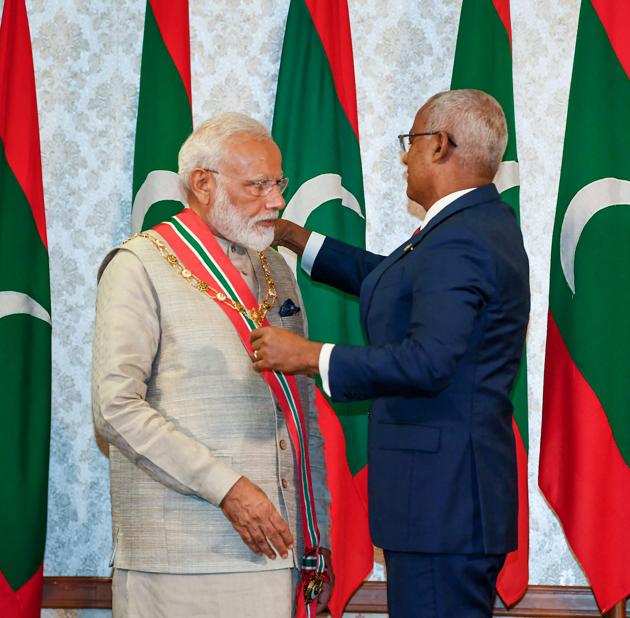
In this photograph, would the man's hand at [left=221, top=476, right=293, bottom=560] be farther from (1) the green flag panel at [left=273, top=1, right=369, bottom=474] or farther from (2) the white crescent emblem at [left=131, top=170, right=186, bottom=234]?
(2) the white crescent emblem at [left=131, top=170, right=186, bottom=234]

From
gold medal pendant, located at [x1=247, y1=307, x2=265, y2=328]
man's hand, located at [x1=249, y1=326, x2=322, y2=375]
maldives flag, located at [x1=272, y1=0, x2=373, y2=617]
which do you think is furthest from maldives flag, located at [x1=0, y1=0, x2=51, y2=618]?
man's hand, located at [x1=249, y1=326, x2=322, y2=375]

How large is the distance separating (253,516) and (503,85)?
185cm

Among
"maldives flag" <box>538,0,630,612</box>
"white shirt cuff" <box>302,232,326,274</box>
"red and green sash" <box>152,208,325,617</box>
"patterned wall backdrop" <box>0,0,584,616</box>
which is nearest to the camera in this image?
"red and green sash" <box>152,208,325,617</box>

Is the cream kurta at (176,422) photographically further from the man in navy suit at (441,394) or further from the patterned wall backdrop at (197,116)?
the patterned wall backdrop at (197,116)

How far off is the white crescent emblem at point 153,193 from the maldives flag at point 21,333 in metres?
0.33

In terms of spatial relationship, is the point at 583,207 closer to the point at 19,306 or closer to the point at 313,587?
the point at 313,587

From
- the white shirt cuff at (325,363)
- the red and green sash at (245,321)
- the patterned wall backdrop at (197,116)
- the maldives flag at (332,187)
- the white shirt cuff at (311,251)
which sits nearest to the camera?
the white shirt cuff at (325,363)

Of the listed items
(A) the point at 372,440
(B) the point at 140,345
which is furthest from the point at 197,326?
(A) the point at 372,440

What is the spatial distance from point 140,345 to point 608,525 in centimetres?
174

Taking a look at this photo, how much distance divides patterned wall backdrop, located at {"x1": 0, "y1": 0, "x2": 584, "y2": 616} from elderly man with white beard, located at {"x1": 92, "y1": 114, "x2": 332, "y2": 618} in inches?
47.5

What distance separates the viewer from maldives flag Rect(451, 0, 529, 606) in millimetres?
3012

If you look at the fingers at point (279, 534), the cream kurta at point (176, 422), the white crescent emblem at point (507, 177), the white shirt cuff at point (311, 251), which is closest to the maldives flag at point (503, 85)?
the white crescent emblem at point (507, 177)

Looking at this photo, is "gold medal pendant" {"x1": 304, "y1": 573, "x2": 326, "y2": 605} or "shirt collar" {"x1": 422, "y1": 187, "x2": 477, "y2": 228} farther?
"shirt collar" {"x1": 422, "y1": 187, "x2": 477, "y2": 228}

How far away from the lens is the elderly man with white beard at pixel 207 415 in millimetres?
1926
